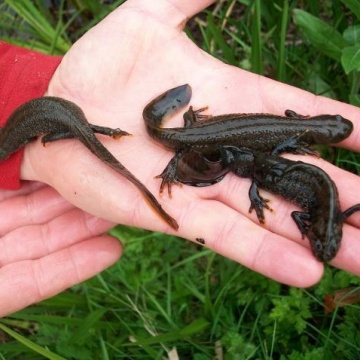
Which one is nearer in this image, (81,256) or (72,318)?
(81,256)

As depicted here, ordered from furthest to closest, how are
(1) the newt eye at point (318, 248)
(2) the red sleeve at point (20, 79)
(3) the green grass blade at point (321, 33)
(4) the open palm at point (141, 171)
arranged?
(2) the red sleeve at point (20, 79) → (3) the green grass blade at point (321, 33) → (4) the open palm at point (141, 171) → (1) the newt eye at point (318, 248)

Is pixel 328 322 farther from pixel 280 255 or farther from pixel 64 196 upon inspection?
pixel 64 196

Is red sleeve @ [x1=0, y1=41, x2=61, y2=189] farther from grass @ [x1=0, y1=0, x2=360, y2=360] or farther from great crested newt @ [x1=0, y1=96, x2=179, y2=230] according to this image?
grass @ [x1=0, y1=0, x2=360, y2=360]

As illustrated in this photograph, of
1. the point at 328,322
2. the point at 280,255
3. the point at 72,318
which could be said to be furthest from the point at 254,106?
the point at 72,318

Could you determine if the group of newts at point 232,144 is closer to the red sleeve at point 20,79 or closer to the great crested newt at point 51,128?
the great crested newt at point 51,128

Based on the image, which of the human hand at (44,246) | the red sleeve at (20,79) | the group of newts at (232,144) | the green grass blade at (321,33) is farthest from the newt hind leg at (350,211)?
the red sleeve at (20,79)

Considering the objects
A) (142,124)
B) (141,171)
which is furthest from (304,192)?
(142,124)

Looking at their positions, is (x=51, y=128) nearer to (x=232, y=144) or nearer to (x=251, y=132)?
(x=232, y=144)
